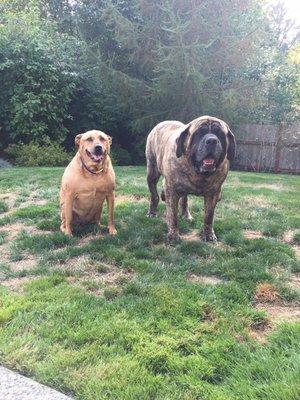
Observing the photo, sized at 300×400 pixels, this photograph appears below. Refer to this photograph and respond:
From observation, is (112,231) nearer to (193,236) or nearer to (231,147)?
(193,236)

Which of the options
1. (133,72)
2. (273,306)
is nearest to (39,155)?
(133,72)

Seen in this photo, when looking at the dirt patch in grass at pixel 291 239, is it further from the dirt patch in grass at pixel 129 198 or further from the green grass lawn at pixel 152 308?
the dirt patch in grass at pixel 129 198

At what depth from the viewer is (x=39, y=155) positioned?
12.9 m

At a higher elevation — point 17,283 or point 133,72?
point 133,72

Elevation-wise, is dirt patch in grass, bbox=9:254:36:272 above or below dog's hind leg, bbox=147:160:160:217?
below

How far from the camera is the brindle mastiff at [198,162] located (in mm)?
4641

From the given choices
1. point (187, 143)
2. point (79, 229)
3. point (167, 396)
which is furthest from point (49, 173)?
point (167, 396)

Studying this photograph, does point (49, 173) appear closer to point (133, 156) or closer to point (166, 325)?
point (133, 156)

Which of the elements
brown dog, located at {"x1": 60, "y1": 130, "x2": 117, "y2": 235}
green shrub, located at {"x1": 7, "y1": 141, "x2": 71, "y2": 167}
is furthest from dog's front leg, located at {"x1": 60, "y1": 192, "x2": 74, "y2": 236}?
green shrub, located at {"x1": 7, "y1": 141, "x2": 71, "y2": 167}

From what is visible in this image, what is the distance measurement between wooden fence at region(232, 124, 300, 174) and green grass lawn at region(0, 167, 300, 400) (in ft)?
30.1

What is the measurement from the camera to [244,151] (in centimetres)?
1550

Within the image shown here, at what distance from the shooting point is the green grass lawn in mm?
2498

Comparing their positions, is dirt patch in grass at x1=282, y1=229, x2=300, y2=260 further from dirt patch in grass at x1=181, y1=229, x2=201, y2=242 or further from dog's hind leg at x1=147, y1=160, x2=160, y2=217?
dog's hind leg at x1=147, y1=160, x2=160, y2=217

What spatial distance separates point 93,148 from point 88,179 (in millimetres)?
406
